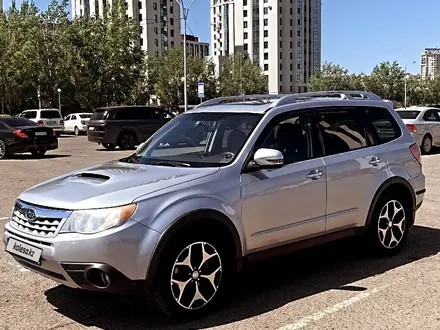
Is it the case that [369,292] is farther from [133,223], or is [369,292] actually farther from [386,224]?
[133,223]

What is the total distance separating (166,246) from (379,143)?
295 centimetres

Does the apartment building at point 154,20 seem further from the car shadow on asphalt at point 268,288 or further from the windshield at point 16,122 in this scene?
the car shadow on asphalt at point 268,288

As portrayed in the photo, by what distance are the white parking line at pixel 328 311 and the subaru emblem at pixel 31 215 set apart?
205cm

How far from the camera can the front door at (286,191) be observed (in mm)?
4621

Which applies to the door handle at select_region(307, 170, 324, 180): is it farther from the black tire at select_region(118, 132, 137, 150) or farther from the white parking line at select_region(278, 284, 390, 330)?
the black tire at select_region(118, 132, 137, 150)

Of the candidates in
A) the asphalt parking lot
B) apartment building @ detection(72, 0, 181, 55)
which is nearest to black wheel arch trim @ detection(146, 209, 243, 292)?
the asphalt parking lot

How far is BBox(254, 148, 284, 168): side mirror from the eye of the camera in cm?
455

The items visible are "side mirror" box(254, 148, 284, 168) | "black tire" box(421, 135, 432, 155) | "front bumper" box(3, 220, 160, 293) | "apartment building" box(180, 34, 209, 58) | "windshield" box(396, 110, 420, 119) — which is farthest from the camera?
"apartment building" box(180, 34, 209, 58)

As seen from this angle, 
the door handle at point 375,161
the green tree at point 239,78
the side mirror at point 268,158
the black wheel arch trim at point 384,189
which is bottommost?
the black wheel arch trim at point 384,189

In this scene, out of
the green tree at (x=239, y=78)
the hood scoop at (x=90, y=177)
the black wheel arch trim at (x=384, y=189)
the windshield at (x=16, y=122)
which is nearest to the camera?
the hood scoop at (x=90, y=177)

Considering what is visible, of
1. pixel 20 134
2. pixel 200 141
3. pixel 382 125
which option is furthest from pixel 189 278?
pixel 20 134

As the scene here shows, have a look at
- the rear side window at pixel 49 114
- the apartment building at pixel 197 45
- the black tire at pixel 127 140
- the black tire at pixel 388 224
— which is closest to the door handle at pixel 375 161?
the black tire at pixel 388 224

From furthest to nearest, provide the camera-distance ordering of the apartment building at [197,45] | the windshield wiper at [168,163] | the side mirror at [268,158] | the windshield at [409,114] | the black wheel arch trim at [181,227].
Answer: the apartment building at [197,45] → the windshield at [409,114] → the windshield wiper at [168,163] → the side mirror at [268,158] → the black wheel arch trim at [181,227]

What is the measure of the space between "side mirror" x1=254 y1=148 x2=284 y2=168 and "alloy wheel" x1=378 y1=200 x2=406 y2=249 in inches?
70.9
